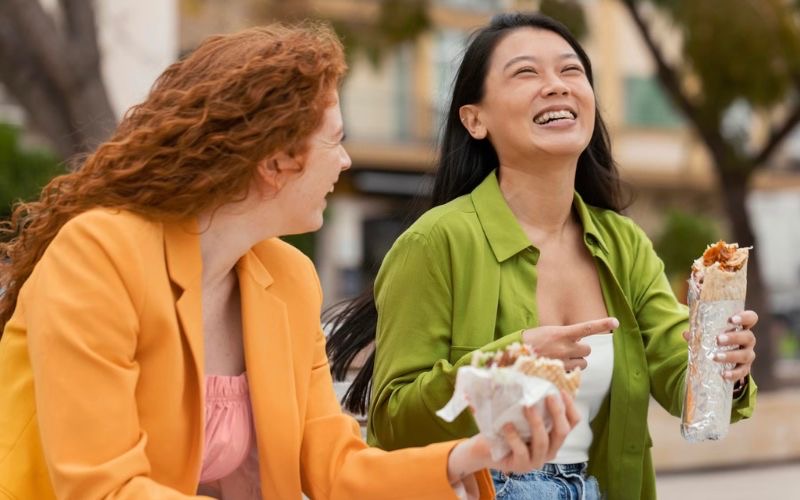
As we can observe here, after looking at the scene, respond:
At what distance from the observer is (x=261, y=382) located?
87.7 inches

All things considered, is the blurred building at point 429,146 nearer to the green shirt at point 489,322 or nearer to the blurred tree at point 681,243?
the blurred tree at point 681,243

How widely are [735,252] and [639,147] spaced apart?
25.1m

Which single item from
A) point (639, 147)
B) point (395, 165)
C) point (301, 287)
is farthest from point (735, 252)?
point (639, 147)

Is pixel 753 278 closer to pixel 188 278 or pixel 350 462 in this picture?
pixel 350 462

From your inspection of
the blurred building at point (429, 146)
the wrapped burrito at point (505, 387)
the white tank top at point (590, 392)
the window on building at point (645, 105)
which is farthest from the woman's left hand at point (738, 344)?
the window on building at point (645, 105)

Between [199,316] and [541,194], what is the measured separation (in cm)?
96

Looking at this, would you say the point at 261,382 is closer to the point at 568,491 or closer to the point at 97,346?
the point at 97,346

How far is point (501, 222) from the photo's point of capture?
9.05ft

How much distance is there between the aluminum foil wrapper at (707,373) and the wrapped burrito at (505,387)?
22.7 inches

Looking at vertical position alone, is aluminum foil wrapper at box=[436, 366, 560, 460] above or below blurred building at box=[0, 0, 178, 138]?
above

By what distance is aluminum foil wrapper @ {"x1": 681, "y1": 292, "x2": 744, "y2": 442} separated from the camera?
236 cm

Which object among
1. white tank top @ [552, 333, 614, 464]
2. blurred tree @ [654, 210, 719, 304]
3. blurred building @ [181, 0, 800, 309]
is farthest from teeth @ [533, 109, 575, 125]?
blurred building @ [181, 0, 800, 309]

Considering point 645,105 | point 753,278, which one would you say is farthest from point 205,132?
point 645,105

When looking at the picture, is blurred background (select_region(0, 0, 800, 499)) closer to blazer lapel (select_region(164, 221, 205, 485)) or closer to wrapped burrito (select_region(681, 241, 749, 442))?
blazer lapel (select_region(164, 221, 205, 485))
